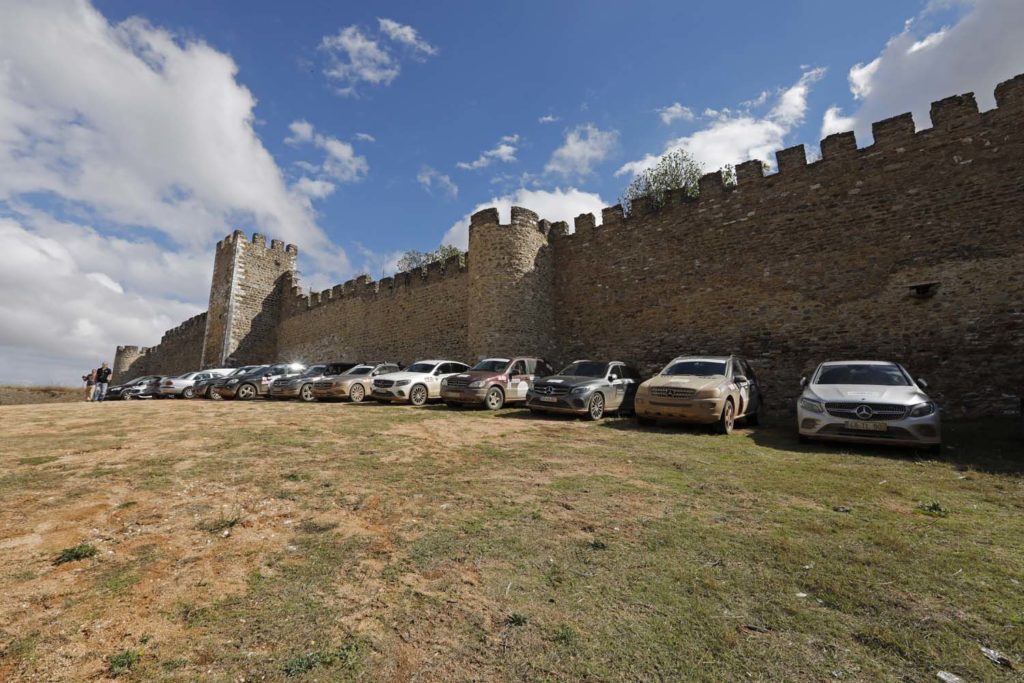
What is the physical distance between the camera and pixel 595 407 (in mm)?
10484

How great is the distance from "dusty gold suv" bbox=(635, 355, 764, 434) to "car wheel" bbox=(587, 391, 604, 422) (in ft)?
3.93

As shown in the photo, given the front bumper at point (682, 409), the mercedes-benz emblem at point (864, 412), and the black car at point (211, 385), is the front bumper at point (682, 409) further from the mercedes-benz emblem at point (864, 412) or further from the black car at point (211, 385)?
the black car at point (211, 385)

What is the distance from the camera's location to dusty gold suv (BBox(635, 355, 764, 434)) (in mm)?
8391

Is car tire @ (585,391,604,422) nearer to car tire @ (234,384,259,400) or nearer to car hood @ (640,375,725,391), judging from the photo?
car hood @ (640,375,725,391)

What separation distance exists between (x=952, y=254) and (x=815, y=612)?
1221 cm

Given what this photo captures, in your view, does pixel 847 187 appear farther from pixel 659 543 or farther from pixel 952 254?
pixel 659 543

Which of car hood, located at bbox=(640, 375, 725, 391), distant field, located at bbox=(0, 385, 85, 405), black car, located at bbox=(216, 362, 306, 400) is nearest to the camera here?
car hood, located at bbox=(640, 375, 725, 391)

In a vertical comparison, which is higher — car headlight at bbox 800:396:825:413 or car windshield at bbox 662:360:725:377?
car windshield at bbox 662:360:725:377

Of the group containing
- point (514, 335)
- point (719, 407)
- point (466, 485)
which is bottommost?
point (466, 485)

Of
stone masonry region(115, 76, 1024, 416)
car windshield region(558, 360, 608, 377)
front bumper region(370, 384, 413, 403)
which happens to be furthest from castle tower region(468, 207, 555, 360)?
car windshield region(558, 360, 608, 377)

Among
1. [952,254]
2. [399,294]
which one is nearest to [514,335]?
[399,294]

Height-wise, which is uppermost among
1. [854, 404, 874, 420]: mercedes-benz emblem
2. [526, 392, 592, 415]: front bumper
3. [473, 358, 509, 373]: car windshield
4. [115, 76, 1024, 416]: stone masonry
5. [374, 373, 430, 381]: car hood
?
[115, 76, 1024, 416]: stone masonry

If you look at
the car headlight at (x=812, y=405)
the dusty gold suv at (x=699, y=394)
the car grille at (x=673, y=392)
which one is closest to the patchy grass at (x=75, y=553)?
the dusty gold suv at (x=699, y=394)

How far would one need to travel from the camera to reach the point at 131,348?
149 feet
